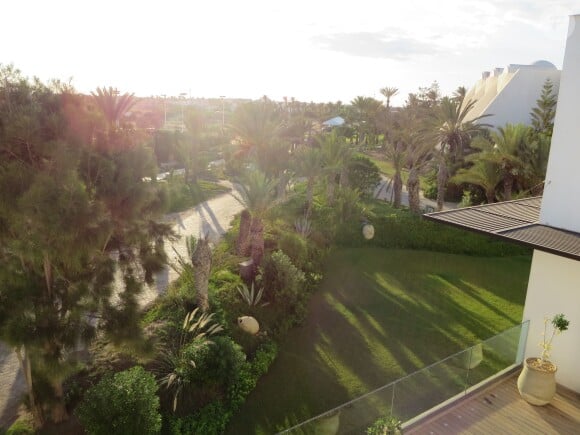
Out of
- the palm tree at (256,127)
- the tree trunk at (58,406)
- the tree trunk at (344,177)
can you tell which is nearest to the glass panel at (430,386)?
the tree trunk at (58,406)

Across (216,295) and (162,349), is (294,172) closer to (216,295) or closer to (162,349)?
(216,295)

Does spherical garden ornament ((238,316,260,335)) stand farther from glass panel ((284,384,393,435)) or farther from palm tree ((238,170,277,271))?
glass panel ((284,384,393,435))

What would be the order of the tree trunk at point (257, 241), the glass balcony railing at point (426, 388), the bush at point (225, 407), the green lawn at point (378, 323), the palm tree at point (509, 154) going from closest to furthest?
1. the glass balcony railing at point (426, 388)
2. the bush at point (225, 407)
3. the green lawn at point (378, 323)
4. the tree trunk at point (257, 241)
5. the palm tree at point (509, 154)

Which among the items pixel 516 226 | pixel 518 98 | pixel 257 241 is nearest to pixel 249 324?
pixel 257 241

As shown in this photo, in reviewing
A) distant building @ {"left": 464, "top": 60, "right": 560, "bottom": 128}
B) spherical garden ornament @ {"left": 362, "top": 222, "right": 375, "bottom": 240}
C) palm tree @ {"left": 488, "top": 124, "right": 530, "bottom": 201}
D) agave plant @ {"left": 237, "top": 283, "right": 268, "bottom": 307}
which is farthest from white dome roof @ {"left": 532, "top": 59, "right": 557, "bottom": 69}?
agave plant @ {"left": 237, "top": 283, "right": 268, "bottom": 307}

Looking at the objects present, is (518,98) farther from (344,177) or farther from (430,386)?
(430,386)

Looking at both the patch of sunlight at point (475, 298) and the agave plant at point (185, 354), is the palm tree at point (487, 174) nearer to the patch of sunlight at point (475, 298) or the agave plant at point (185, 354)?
the patch of sunlight at point (475, 298)
